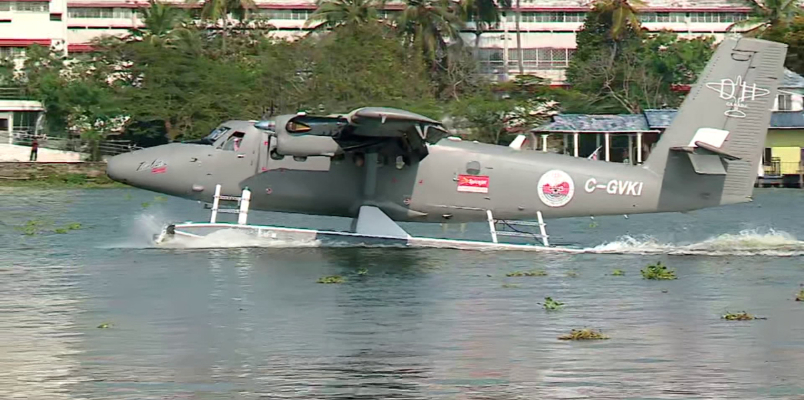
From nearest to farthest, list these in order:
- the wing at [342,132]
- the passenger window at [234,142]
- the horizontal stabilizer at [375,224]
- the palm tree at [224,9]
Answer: the wing at [342,132]
the horizontal stabilizer at [375,224]
the passenger window at [234,142]
the palm tree at [224,9]

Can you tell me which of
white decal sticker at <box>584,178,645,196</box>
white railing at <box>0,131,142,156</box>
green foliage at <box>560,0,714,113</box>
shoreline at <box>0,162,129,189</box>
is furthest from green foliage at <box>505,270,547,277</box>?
green foliage at <box>560,0,714,113</box>

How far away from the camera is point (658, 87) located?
89.9 m

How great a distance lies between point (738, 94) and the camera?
27.3 metres

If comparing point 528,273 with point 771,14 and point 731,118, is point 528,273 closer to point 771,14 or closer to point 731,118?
point 731,118

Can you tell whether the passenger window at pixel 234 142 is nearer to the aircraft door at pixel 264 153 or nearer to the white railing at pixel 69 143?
the aircraft door at pixel 264 153

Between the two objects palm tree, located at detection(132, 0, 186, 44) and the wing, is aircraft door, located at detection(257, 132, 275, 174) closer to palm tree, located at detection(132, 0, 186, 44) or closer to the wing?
the wing

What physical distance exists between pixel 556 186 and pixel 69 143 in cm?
5636

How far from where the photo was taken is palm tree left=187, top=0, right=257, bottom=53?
101 m

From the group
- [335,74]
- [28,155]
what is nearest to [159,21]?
[28,155]

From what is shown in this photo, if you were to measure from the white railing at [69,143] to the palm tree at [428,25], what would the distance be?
28.3 meters

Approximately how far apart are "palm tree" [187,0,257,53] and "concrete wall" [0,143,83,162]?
2328cm

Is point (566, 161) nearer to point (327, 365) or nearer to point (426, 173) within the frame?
point (426, 173)

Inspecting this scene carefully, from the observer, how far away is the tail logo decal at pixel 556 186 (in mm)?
28078

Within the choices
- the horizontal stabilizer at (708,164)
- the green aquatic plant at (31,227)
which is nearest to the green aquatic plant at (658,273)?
the horizontal stabilizer at (708,164)
